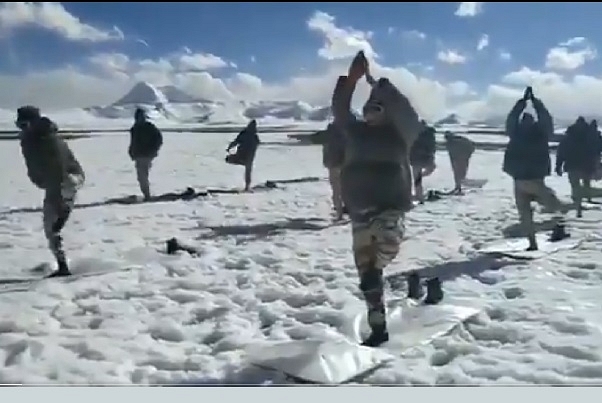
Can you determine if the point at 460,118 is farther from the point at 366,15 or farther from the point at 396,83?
the point at 366,15

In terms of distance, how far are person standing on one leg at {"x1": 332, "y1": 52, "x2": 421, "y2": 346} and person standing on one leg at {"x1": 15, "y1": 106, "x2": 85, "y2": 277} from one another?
2.05ft

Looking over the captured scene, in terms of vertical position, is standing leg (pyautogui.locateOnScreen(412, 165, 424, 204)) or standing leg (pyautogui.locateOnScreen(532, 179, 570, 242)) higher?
standing leg (pyautogui.locateOnScreen(412, 165, 424, 204))

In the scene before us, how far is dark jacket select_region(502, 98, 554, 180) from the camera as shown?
5.43ft

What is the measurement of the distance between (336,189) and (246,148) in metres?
0.24

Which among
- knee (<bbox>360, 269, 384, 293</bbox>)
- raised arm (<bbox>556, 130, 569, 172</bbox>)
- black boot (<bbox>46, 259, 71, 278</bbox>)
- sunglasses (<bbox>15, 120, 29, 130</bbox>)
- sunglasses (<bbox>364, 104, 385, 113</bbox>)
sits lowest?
knee (<bbox>360, 269, 384, 293</bbox>)

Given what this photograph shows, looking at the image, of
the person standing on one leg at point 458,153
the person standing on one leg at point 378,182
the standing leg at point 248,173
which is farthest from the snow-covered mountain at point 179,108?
the person standing on one leg at point 458,153

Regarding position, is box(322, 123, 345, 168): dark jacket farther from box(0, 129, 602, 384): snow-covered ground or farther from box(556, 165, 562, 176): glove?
box(556, 165, 562, 176): glove

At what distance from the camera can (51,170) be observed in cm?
169

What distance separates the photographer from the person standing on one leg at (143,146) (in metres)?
1.72

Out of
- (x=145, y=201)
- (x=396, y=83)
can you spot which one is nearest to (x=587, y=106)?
(x=396, y=83)

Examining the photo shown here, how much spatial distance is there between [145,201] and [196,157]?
0.15 metres

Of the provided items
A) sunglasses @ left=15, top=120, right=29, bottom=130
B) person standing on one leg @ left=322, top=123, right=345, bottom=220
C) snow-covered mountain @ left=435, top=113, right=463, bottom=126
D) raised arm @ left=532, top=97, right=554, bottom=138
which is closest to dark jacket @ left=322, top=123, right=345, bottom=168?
person standing on one leg @ left=322, top=123, right=345, bottom=220

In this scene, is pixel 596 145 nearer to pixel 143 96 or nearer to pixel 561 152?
pixel 561 152

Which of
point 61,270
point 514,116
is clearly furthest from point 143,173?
point 514,116
